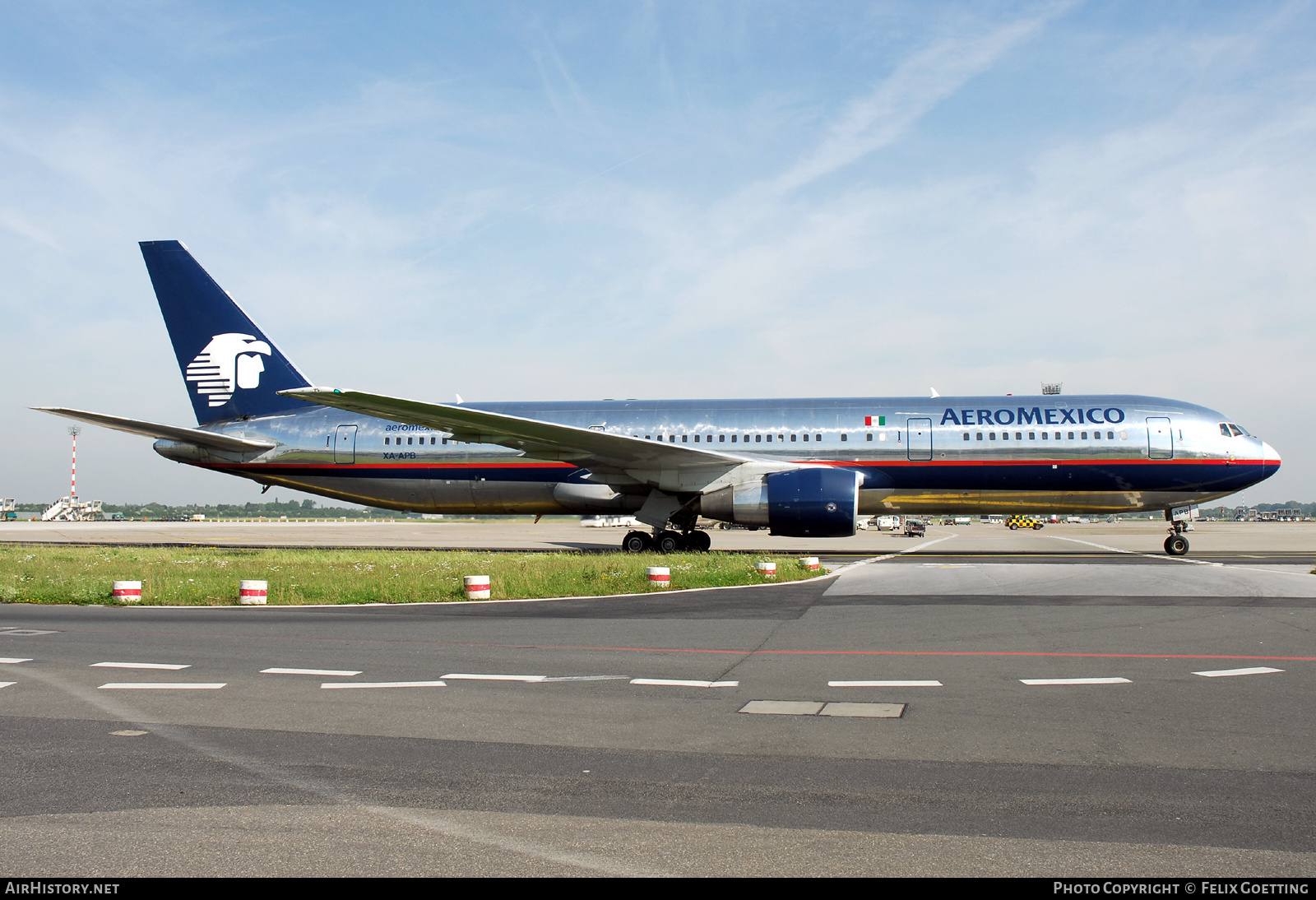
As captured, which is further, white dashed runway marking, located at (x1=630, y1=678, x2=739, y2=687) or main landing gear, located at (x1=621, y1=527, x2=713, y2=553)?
main landing gear, located at (x1=621, y1=527, x2=713, y2=553)

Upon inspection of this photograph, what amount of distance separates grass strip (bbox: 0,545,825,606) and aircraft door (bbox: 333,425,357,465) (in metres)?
4.36

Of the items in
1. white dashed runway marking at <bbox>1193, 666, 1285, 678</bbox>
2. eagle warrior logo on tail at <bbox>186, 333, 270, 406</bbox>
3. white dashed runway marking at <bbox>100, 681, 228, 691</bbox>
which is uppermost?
eagle warrior logo on tail at <bbox>186, 333, 270, 406</bbox>

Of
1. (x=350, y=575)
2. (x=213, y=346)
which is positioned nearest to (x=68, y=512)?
(x=213, y=346)

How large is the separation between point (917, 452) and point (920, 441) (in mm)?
323

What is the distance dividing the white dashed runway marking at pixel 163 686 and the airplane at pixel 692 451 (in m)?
13.2

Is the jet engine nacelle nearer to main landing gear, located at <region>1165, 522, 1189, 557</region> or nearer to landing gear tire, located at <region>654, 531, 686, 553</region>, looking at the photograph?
landing gear tire, located at <region>654, 531, 686, 553</region>

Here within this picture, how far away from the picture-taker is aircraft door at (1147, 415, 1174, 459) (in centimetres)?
2416

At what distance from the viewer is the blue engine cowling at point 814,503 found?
2216 centimetres

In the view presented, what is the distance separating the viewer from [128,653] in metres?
9.28

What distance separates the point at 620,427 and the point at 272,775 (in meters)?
21.7

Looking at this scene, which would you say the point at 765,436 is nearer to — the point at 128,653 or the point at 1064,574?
the point at 1064,574

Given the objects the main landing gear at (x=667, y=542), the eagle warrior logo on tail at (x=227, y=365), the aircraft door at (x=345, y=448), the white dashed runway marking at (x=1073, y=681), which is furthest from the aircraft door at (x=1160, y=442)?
the eagle warrior logo on tail at (x=227, y=365)

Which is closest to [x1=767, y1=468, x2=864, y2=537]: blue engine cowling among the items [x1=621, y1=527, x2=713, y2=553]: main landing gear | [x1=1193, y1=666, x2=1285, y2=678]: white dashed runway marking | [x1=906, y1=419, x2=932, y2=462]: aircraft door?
[x1=906, y1=419, x2=932, y2=462]: aircraft door

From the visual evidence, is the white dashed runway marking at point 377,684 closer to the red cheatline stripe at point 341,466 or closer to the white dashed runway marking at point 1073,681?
the white dashed runway marking at point 1073,681
